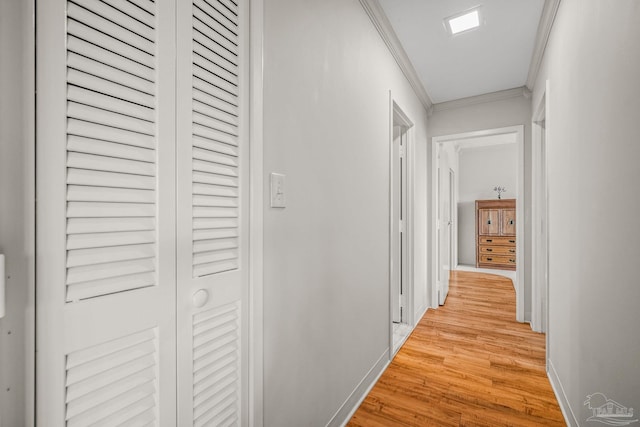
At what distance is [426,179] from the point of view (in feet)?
11.9

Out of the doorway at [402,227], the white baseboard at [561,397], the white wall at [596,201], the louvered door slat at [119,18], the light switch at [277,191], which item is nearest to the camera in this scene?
the louvered door slat at [119,18]

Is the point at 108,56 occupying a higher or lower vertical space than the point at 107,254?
higher

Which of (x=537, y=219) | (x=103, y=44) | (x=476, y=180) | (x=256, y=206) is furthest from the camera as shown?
(x=476, y=180)

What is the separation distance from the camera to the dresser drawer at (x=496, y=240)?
6.06m

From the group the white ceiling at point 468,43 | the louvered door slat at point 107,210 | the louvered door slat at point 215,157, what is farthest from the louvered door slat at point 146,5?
the white ceiling at point 468,43

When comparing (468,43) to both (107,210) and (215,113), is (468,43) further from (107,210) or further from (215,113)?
(107,210)

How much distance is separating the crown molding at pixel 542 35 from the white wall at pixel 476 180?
3.98m

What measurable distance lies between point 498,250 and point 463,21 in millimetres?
5234

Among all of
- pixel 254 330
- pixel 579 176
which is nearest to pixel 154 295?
pixel 254 330

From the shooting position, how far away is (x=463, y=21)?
84.1 inches

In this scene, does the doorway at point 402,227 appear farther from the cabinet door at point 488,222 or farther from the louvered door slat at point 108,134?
the cabinet door at point 488,222

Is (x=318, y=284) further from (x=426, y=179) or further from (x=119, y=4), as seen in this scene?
(x=426, y=179)

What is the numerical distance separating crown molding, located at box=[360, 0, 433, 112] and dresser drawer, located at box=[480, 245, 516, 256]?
422cm

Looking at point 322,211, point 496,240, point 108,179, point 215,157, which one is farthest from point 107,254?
point 496,240
